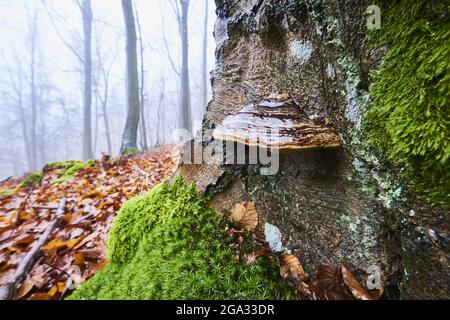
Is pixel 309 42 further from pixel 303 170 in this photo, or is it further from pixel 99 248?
pixel 99 248

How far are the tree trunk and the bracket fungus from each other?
16cm

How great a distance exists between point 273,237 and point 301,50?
1182mm

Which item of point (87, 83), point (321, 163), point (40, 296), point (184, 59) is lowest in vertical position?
point (40, 296)

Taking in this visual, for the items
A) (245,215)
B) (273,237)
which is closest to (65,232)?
(245,215)

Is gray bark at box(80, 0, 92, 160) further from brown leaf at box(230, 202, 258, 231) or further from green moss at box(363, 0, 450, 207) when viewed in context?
green moss at box(363, 0, 450, 207)

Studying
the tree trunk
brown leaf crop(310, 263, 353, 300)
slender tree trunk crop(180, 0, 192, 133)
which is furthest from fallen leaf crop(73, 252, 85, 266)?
slender tree trunk crop(180, 0, 192, 133)

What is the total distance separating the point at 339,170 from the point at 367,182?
0.15 meters

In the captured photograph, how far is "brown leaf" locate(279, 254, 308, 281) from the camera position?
1419 mm

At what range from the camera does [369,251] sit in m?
→ 1.22

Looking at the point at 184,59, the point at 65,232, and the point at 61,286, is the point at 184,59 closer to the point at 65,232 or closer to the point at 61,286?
the point at 65,232

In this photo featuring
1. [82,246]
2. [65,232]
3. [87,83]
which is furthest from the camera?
[87,83]

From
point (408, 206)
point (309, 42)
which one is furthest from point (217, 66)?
point (408, 206)

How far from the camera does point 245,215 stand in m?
1.79

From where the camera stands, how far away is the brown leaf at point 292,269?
142cm
